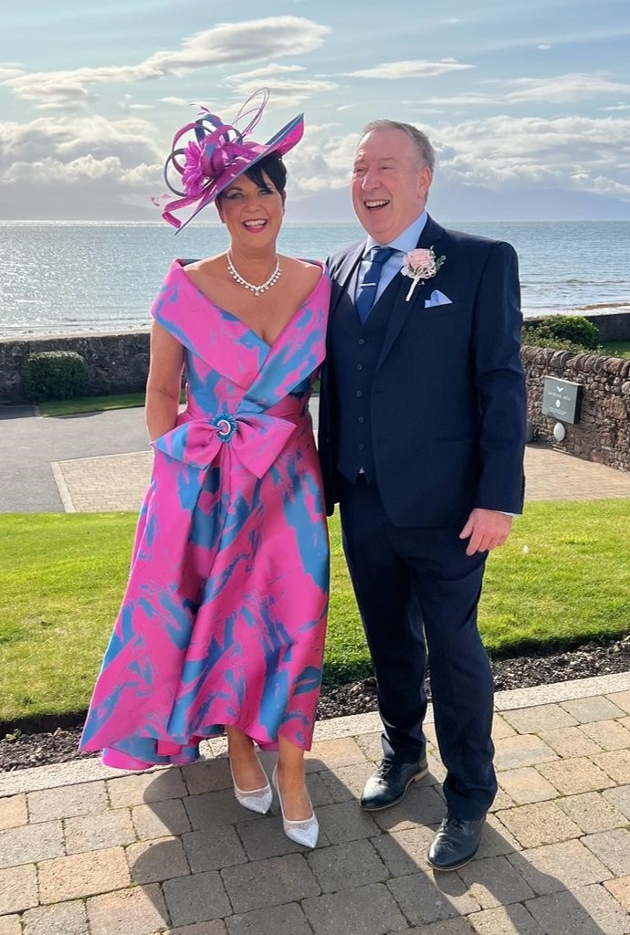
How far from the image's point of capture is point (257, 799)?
11.1 ft

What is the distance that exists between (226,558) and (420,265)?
115 centimetres

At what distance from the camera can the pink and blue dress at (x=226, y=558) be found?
317cm

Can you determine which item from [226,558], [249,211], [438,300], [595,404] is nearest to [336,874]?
[226,558]

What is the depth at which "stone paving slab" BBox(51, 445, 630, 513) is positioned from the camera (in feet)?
40.0

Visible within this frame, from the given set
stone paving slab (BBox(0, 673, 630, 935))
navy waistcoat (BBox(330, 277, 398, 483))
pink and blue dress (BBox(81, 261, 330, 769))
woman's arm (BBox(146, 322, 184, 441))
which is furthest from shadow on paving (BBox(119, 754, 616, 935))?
woman's arm (BBox(146, 322, 184, 441))

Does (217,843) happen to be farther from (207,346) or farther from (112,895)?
(207,346)

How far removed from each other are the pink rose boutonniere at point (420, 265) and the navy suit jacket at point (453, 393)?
0.02 m

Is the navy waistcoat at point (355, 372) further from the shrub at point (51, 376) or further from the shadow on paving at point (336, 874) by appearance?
the shrub at point (51, 376)

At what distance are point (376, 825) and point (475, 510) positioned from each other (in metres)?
1.17

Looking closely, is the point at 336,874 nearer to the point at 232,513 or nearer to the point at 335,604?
the point at 232,513

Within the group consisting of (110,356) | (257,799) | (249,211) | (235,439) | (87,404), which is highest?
(249,211)

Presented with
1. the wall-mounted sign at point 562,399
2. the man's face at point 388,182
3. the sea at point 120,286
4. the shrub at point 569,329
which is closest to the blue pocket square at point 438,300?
the man's face at point 388,182

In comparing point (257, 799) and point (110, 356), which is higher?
point (257, 799)

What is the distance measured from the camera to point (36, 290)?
7244 centimetres
